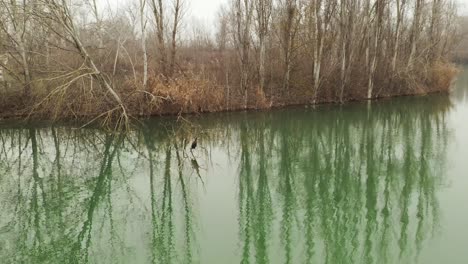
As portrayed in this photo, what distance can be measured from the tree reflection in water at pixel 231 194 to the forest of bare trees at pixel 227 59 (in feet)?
8.34

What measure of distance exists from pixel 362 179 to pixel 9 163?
29.6ft

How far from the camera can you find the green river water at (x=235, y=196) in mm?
5746

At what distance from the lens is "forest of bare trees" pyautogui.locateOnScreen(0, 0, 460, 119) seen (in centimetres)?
1608

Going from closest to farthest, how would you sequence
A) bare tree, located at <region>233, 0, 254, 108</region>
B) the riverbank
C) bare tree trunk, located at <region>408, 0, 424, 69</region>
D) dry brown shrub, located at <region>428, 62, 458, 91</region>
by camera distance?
the riverbank → bare tree, located at <region>233, 0, 254, 108</region> → bare tree trunk, located at <region>408, 0, 424, 69</region> → dry brown shrub, located at <region>428, 62, 458, 91</region>

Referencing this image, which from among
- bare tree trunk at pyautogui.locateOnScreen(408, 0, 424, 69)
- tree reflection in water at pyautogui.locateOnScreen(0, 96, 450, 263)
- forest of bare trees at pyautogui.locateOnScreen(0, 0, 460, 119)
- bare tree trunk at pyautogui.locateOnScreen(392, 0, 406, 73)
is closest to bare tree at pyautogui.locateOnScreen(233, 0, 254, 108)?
forest of bare trees at pyautogui.locateOnScreen(0, 0, 460, 119)

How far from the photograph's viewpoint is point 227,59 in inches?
859

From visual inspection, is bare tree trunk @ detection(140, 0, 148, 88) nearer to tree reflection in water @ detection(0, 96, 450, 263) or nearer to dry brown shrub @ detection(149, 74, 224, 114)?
dry brown shrub @ detection(149, 74, 224, 114)

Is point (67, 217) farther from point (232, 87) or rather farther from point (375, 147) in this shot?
point (232, 87)

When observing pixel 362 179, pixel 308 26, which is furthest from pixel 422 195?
pixel 308 26

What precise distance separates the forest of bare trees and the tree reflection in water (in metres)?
2.54

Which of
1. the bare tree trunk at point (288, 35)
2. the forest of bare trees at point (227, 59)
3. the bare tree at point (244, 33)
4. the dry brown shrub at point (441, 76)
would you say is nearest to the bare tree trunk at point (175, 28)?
the forest of bare trees at point (227, 59)

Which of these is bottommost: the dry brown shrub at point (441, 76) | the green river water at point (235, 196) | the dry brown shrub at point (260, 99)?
the green river water at point (235, 196)

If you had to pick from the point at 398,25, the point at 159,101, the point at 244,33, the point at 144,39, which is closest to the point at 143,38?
the point at 144,39

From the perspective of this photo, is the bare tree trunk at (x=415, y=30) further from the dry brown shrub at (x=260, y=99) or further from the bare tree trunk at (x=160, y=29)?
the bare tree trunk at (x=160, y=29)
